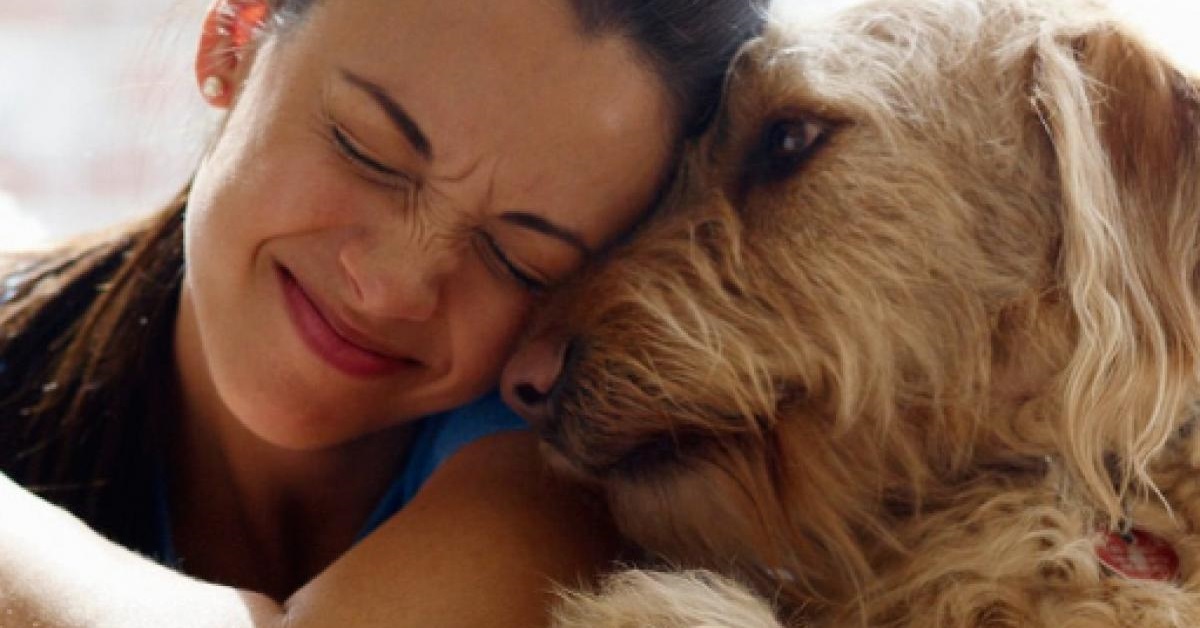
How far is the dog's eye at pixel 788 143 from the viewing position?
1.37 metres

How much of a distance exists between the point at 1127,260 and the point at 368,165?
Answer: 0.71 meters

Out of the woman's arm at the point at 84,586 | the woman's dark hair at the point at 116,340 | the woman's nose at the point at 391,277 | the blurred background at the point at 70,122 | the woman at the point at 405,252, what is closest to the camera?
the woman's arm at the point at 84,586

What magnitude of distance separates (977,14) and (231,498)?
1.05m

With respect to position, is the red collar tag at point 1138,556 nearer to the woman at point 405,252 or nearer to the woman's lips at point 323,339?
the woman at point 405,252

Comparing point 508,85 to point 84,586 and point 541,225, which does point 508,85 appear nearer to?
point 541,225

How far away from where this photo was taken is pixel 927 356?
129 centimetres

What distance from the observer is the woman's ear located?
1506 mm

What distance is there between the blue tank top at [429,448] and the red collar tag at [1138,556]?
0.60 meters

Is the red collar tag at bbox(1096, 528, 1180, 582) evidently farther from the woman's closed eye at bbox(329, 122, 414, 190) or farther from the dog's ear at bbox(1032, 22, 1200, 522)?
the woman's closed eye at bbox(329, 122, 414, 190)

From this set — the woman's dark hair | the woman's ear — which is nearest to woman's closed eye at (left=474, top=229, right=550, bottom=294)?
the woman's dark hair

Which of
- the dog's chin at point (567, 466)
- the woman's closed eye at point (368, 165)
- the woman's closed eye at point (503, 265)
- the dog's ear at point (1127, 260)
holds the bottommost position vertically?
the dog's chin at point (567, 466)

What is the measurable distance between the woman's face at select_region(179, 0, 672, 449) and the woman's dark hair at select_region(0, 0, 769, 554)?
2.7 inches

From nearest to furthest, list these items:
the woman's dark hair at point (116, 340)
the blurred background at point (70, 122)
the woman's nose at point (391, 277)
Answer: the woman's nose at point (391, 277) < the woman's dark hair at point (116, 340) < the blurred background at point (70, 122)

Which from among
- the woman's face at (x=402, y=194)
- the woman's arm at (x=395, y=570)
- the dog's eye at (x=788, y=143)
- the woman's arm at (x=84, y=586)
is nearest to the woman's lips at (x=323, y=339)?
the woman's face at (x=402, y=194)
